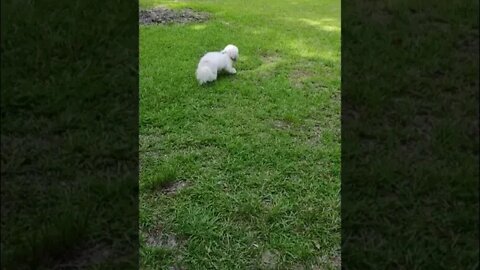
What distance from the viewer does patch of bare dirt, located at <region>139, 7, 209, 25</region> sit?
4.43 metres

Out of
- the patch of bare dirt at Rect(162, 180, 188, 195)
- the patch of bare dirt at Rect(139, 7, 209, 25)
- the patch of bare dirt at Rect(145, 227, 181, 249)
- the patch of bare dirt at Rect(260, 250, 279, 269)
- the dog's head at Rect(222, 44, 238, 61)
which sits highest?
the patch of bare dirt at Rect(139, 7, 209, 25)

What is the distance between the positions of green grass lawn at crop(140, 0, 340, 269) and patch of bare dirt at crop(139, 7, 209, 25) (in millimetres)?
671

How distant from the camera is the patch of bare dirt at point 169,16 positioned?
443 cm

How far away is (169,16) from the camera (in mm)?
4574

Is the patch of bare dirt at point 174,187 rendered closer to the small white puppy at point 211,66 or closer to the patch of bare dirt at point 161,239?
the patch of bare dirt at point 161,239

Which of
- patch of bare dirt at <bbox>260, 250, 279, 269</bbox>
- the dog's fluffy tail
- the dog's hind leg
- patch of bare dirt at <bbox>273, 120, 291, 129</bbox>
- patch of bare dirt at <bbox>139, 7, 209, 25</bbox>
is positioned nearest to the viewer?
patch of bare dirt at <bbox>260, 250, 279, 269</bbox>

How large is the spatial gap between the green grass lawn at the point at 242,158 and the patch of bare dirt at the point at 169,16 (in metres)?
0.67

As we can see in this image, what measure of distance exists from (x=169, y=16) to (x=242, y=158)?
9.27 feet

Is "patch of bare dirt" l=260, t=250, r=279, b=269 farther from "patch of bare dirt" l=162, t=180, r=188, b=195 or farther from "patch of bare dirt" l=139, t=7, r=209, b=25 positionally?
"patch of bare dirt" l=139, t=7, r=209, b=25

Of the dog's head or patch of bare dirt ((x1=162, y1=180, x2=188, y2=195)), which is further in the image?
the dog's head

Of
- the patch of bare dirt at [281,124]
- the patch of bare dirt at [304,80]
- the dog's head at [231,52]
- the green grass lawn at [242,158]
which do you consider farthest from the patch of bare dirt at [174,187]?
the dog's head at [231,52]

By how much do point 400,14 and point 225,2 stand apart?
7.43 feet

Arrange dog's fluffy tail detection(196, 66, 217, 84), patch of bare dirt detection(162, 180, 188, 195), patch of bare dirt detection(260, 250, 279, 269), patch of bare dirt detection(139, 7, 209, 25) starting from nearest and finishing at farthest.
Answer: patch of bare dirt detection(260, 250, 279, 269)
patch of bare dirt detection(162, 180, 188, 195)
dog's fluffy tail detection(196, 66, 217, 84)
patch of bare dirt detection(139, 7, 209, 25)

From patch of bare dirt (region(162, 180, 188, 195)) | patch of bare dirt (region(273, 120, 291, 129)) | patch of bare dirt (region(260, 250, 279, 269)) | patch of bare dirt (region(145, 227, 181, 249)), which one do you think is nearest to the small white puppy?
patch of bare dirt (region(273, 120, 291, 129))
